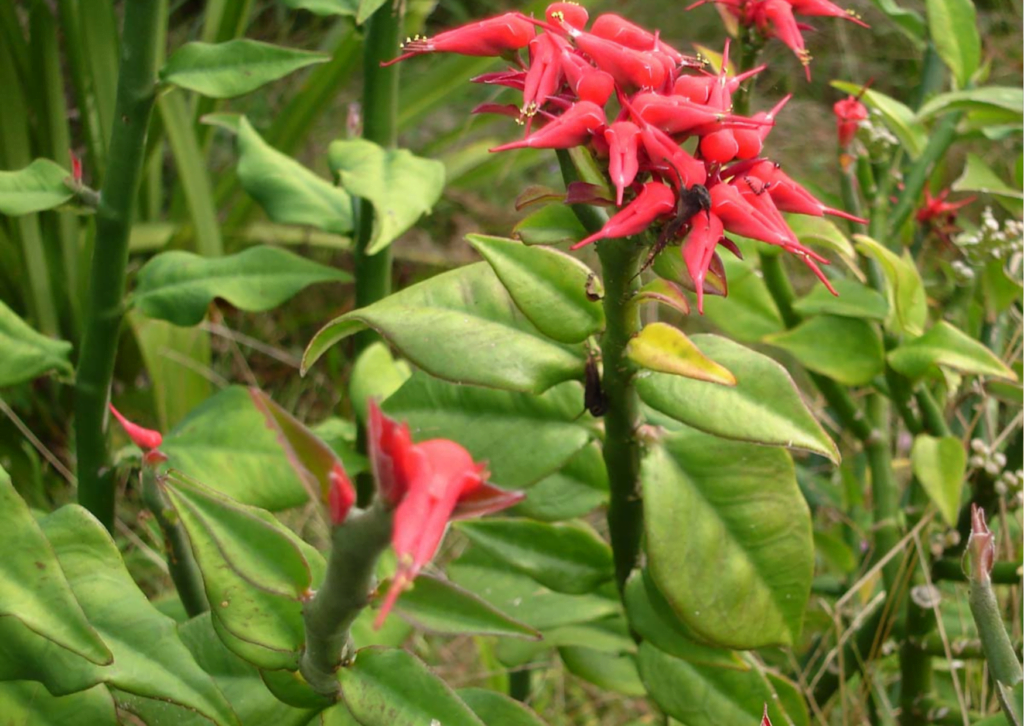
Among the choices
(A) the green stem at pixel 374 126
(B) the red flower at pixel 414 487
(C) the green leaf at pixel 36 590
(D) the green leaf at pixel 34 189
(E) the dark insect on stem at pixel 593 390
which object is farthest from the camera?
(A) the green stem at pixel 374 126

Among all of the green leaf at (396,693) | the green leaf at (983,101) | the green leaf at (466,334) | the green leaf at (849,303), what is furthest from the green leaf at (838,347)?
the green leaf at (396,693)

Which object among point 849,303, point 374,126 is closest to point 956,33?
point 849,303

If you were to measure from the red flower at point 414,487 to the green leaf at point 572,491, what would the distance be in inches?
11.0

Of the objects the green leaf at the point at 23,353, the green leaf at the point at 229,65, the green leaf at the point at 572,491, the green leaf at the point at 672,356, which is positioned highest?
the green leaf at the point at 229,65

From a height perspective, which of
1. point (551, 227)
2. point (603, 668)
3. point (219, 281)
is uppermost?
point (551, 227)

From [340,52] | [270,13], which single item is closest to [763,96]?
[270,13]

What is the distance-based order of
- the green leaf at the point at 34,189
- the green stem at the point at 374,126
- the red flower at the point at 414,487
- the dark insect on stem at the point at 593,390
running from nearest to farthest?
the red flower at the point at 414,487, the dark insect on stem at the point at 593,390, the green leaf at the point at 34,189, the green stem at the point at 374,126

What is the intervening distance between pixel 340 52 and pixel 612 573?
886 millimetres

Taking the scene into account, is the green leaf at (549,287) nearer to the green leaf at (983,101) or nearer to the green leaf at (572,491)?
the green leaf at (572,491)

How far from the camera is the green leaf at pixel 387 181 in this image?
56cm

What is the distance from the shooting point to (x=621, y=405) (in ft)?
1.43

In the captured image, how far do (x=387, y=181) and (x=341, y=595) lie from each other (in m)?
0.36

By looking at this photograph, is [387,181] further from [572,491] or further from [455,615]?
[455,615]

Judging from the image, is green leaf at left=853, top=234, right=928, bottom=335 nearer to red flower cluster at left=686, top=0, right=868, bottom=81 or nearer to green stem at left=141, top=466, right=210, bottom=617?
red flower cluster at left=686, top=0, right=868, bottom=81
